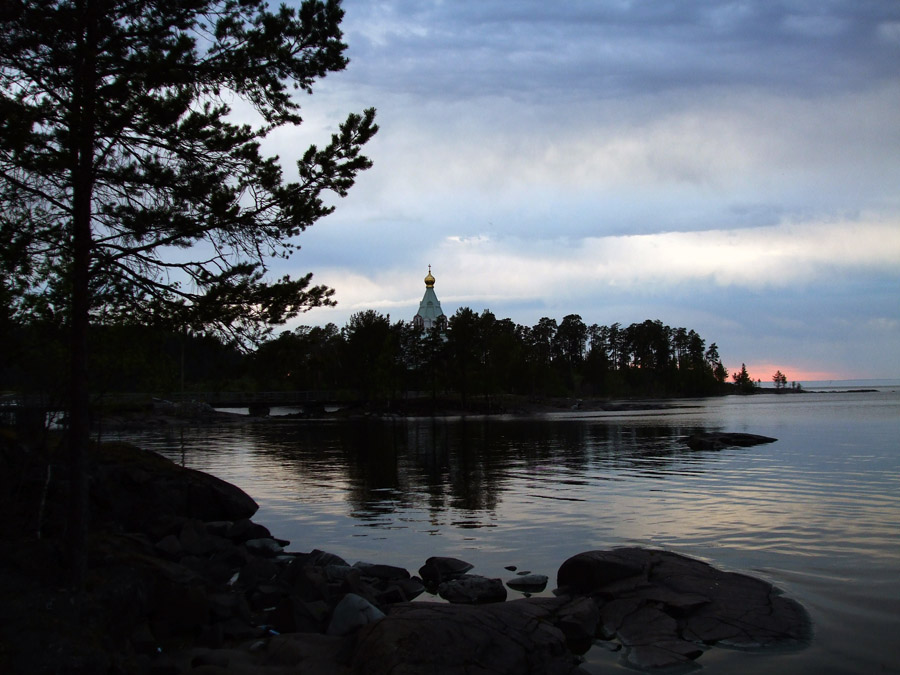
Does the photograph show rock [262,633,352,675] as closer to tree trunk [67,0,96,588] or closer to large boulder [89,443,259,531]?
tree trunk [67,0,96,588]

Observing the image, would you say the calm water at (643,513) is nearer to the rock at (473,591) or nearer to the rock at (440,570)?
the rock at (473,591)

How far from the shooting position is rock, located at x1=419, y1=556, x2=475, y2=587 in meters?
14.1

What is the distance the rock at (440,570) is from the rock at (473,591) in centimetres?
80

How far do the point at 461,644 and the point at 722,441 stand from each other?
4171 centimetres

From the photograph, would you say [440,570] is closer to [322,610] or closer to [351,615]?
[322,610]

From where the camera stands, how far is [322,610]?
11.2 meters

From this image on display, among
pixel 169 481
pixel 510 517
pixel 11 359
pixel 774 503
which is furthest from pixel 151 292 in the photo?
pixel 774 503

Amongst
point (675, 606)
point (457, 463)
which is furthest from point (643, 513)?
point (457, 463)

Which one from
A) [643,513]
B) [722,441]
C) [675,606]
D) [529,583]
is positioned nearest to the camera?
[675,606]

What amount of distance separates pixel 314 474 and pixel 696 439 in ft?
86.5

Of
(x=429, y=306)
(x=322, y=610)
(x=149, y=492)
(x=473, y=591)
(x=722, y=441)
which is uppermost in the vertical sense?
(x=429, y=306)

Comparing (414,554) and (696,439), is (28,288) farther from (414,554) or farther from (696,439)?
(696,439)

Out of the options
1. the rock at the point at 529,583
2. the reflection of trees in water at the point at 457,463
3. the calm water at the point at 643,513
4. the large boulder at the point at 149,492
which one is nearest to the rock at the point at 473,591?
the calm water at the point at 643,513

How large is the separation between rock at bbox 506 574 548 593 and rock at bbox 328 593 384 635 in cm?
365
